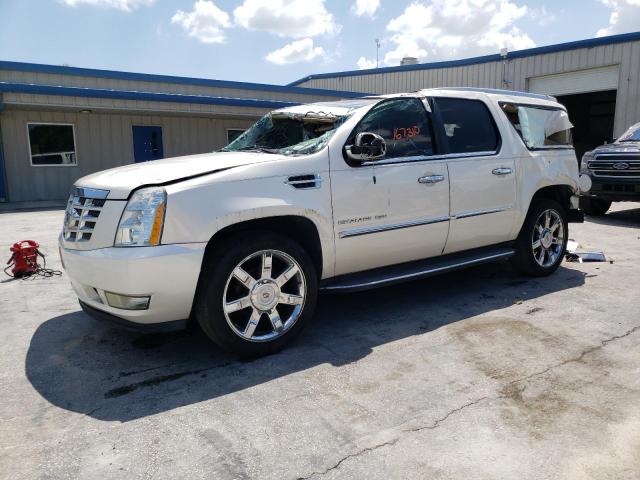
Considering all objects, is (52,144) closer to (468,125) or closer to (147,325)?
(468,125)

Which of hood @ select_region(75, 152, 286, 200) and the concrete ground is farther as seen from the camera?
hood @ select_region(75, 152, 286, 200)

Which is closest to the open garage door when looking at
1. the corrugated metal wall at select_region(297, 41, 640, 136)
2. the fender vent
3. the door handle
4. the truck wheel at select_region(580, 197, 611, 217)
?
the corrugated metal wall at select_region(297, 41, 640, 136)

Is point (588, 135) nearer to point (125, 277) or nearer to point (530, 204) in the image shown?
point (530, 204)

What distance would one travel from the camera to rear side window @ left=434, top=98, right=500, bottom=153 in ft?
15.2

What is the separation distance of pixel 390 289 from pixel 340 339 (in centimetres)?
147

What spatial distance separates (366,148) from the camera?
376 cm

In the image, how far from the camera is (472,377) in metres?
3.27

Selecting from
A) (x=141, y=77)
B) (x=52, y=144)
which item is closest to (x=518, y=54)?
(x=141, y=77)

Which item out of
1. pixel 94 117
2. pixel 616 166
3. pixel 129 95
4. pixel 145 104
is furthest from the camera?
pixel 94 117

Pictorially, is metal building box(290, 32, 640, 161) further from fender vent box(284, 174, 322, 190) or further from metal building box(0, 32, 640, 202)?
fender vent box(284, 174, 322, 190)

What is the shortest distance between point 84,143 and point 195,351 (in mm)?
13666

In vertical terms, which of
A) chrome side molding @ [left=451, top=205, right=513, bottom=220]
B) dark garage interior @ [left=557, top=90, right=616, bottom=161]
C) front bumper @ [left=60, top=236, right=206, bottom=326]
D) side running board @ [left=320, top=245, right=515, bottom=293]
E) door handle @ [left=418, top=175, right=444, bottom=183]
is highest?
dark garage interior @ [left=557, top=90, right=616, bottom=161]

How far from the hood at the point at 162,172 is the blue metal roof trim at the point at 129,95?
1102 cm

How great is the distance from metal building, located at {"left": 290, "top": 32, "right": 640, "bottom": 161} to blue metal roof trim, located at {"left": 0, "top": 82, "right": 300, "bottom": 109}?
8.43 m
